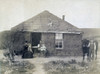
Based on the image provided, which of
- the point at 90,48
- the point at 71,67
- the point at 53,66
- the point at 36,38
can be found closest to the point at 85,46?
the point at 90,48

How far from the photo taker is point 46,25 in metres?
2.37

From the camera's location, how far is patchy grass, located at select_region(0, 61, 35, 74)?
2305 mm

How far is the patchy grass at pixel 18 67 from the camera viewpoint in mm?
2305

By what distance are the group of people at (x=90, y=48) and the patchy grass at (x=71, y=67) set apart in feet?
0.28

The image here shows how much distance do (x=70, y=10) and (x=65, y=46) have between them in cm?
43

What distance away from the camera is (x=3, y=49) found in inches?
89.7

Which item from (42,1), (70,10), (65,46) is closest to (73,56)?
(65,46)

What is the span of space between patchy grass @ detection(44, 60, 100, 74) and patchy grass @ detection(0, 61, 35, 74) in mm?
183

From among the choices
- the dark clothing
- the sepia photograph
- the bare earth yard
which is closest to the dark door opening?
the sepia photograph

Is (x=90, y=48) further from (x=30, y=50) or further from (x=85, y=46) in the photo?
(x=30, y=50)

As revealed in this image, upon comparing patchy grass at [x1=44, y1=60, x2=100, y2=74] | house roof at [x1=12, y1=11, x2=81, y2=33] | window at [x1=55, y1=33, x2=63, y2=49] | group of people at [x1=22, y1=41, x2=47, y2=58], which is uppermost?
house roof at [x1=12, y1=11, x2=81, y2=33]

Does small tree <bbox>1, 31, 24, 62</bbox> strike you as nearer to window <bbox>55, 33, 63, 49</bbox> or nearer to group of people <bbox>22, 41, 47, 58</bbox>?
group of people <bbox>22, 41, 47, 58</bbox>

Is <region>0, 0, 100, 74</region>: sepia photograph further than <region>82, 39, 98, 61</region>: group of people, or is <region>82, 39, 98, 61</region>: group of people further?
<region>82, 39, 98, 61</region>: group of people

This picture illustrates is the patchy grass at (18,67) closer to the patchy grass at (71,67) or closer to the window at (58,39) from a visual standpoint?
the patchy grass at (71,67)
